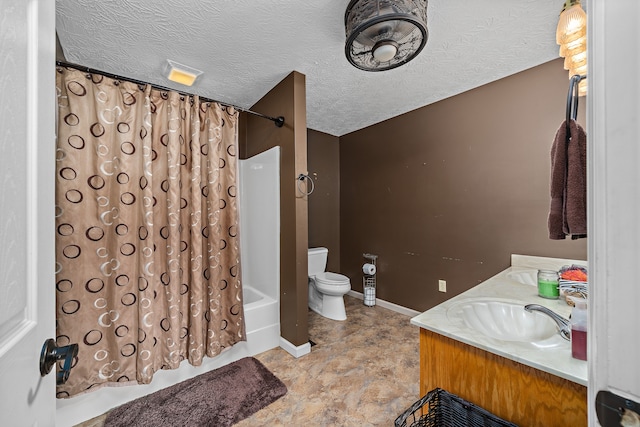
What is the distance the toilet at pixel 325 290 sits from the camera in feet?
8.93

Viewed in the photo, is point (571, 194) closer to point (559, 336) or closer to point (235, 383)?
point (559, 336)

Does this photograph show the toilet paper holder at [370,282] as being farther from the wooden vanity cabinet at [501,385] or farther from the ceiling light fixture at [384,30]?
the ceiling light fixture at [384,30]

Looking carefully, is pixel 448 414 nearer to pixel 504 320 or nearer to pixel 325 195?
pixel 504 320

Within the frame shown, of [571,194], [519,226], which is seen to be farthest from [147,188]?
[519,226]

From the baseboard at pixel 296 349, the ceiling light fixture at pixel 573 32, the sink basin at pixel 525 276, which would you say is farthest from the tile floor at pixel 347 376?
the ceiling light fixture at pixel 573 32

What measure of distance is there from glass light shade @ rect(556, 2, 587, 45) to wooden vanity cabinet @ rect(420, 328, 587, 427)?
4.42 ft

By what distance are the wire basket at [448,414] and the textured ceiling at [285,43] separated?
191 cm

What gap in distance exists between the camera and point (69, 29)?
1.55m

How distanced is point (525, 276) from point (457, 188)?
100cm

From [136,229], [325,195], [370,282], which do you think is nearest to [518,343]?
[136,229]

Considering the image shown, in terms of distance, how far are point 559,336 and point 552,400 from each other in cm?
25

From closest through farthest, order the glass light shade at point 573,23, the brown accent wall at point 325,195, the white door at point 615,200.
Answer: the white door at point 615,200 < the glass light shade at point 573,23 < the brown accent wall at point 325,195

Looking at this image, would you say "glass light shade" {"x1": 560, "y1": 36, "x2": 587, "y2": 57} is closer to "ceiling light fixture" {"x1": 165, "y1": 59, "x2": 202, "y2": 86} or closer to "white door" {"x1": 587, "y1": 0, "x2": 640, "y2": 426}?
"white door" {"x1": 587, "y1": 0, "x2": 640, "y2": 426}

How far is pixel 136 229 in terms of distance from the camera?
5.20 ft
